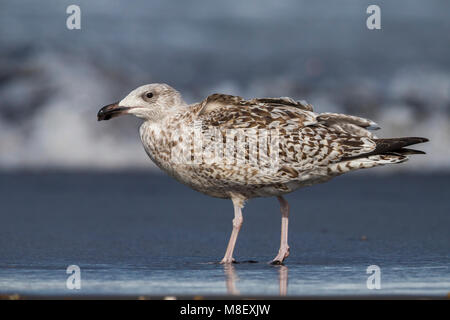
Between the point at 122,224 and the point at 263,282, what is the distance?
11.6ft

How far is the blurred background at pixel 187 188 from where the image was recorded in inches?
271

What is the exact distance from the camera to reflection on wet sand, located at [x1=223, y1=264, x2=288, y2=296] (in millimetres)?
5898

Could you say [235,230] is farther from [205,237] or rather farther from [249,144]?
[205,237]

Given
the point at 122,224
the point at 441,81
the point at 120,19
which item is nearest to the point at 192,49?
the point at 120,19

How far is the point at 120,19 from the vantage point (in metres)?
16.8

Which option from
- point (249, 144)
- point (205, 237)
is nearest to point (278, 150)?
point (249, 144)

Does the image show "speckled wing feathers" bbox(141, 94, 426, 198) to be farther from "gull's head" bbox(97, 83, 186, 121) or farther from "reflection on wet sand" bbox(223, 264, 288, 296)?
"reflection on wet sand" bbox(223, 264, 288, 296)

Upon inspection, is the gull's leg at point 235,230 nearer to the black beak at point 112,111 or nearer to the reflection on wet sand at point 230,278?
the reflection on wet sand at point 230,278

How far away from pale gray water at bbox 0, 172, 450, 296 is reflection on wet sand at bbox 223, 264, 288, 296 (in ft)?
0.04

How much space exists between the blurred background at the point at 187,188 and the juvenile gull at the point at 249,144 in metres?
0.69

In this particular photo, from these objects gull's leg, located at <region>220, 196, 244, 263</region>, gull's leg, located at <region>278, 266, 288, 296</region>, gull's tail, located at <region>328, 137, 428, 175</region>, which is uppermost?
gull's tail, located at <region>328, 137, 428, 175</region>

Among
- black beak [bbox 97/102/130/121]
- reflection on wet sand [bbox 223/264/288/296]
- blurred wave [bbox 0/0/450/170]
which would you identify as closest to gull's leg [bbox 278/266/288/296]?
reflection on wet sand [bbox 223/264/288/296]

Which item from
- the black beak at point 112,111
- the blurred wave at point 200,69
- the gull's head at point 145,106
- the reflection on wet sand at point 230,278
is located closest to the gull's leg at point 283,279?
the reflection on wet sand at point 230,278

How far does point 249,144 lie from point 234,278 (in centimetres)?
141
